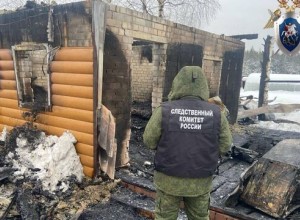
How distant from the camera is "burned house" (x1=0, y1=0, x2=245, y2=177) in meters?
4.73

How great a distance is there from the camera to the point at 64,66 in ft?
16.6

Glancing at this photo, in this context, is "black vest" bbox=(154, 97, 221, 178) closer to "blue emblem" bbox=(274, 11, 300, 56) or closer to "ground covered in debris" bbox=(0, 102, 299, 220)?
"ground covered in debris" bbox=(0, 102, 299, 220)

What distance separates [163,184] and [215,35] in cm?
667

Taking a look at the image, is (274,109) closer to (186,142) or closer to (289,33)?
(289,33)

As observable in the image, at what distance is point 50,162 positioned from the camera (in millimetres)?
4871

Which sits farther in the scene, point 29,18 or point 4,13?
point 4,13

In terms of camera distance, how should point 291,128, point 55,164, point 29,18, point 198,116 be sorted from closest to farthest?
point 198,116, point 55,164, point 29,18, point 291,128

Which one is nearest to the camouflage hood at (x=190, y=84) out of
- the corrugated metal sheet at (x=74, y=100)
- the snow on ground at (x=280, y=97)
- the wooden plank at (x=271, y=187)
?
the wooden plank at (x=271, y=187)

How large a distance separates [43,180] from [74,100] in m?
1.52

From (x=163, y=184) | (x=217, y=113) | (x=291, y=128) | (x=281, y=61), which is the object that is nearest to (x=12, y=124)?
(x=163, y=184)

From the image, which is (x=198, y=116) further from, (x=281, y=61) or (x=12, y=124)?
(x=281, y=61)

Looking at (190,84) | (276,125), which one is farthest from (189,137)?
(276,125)

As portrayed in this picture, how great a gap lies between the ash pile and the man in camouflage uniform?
1971mm

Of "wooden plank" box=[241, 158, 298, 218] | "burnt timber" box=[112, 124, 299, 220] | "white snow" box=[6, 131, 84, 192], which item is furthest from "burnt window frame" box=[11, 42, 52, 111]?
"wooden plank" box=[241, 158, 298, 218]
